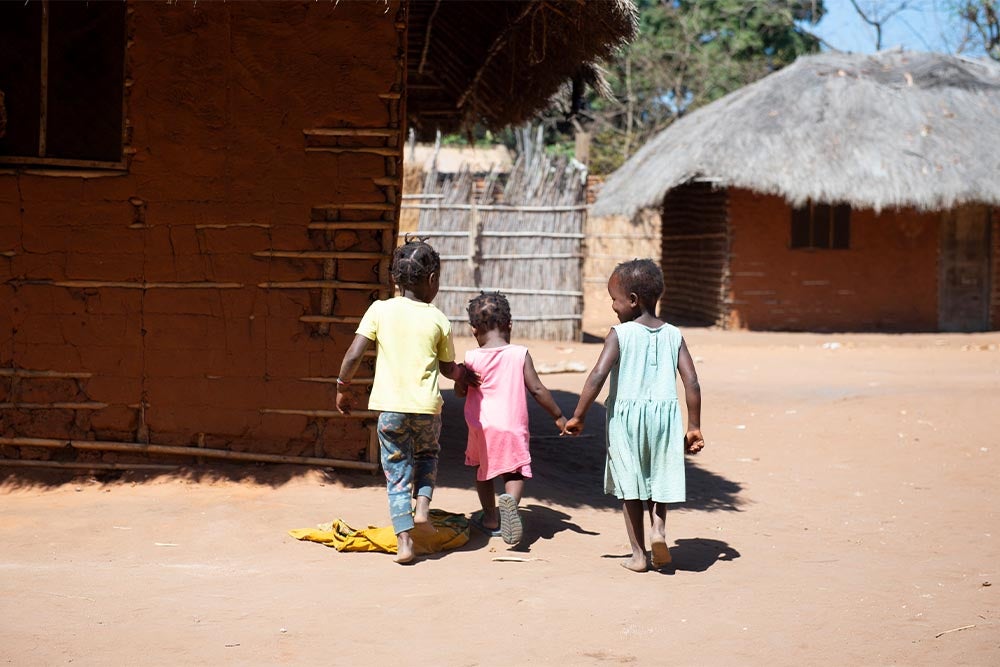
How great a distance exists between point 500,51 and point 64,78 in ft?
10.7

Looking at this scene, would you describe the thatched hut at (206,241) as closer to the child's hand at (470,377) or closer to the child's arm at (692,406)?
the child's hand at (470,377)

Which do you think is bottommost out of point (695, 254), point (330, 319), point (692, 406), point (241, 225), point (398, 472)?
point (398, 472)

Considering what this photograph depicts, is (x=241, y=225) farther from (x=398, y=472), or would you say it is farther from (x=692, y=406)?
(x=692, y=406)

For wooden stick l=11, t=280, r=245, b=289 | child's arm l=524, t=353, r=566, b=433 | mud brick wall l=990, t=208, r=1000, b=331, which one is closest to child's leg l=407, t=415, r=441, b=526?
child's arm l=524, t=353, r=566, b=433

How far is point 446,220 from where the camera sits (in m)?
14.8

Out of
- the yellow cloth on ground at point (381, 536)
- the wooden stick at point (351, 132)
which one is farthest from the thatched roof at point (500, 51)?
the yellow cloth on ground at point (381, 536)

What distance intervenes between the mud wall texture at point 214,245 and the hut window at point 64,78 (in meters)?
0.14

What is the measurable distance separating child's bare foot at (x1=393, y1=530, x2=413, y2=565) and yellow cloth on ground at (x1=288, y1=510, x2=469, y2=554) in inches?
4.5

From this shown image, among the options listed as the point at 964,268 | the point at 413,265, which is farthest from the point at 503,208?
the point at 413,265

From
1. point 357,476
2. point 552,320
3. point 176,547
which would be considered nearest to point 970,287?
point 552,320

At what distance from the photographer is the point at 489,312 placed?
5.00 metres

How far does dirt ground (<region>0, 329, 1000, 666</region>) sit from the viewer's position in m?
3.65

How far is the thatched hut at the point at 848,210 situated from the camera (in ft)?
51.6

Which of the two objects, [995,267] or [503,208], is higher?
[503,208]
